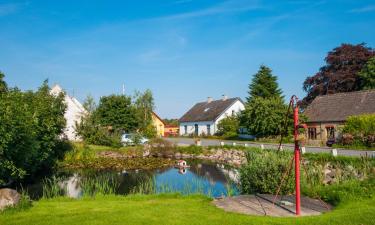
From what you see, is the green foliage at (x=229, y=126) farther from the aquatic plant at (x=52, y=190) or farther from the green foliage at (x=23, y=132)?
the aquatic plant at (x=52, y=190)

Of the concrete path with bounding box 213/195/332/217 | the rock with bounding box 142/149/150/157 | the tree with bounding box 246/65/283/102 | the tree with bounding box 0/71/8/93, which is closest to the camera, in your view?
the concrete path with bounding box 213/195/332/217

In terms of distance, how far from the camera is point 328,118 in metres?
35.2

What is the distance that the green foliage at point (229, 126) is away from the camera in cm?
5284

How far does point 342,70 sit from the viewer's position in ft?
153

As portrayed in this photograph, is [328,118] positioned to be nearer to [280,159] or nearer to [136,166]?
[136,166]

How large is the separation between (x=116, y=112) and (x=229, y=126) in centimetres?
1818

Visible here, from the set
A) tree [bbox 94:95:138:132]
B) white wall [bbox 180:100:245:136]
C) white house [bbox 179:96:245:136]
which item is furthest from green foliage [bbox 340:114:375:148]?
white house [bbox 179:96:245:136]

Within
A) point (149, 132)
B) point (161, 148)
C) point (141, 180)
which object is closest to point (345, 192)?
point (141, 180)

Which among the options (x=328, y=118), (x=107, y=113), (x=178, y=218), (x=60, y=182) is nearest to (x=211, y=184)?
(x=60, y=182)

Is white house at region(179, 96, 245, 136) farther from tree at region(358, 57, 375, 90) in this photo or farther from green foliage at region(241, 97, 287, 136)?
tree at region(358, 57, 375, 90)

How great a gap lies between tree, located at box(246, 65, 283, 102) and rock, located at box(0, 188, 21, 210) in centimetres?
4524

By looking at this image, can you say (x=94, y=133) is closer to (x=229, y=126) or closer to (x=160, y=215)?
(x=229, y=126)

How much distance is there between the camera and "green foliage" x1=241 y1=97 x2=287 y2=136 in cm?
3762

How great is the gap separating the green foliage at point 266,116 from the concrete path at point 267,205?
2738 cm
